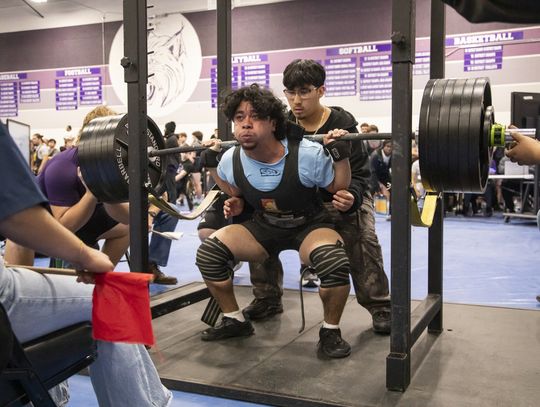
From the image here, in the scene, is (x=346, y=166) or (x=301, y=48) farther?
(x=301, y=48)

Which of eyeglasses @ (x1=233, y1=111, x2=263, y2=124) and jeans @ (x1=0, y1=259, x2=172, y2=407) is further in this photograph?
eyeglasses @ (x1=233, y1=111, x2=263, y2=124)

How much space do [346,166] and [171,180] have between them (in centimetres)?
266

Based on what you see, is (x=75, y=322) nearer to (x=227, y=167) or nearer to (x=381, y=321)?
(x=227, y=167)

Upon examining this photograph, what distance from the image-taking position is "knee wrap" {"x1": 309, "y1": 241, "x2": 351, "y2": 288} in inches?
88.1

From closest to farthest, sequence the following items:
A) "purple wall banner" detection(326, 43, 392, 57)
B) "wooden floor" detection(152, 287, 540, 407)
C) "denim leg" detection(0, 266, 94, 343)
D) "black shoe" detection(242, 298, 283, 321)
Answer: "denim leg" detection(0, 266, 94, 343)
"wooden floor" detection(152, 287, 540, 407)
"black shoe" detection(242, 298, 283, 321)
"purple wall banner" detection(326, 43, 392, 57)

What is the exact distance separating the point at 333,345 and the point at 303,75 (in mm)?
1220

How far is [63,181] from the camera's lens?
2.72 meters

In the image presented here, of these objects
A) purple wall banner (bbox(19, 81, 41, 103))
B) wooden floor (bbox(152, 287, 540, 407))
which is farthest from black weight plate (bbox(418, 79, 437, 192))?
purple wall banner (bbox(19, 81, 41, 103))

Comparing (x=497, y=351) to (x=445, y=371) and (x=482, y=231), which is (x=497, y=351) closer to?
(x=445, y=371)

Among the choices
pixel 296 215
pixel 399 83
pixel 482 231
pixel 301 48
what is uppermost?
pixel 301 48

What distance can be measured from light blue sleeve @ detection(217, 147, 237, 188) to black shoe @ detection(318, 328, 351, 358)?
30.9 inches

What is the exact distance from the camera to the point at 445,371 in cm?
208

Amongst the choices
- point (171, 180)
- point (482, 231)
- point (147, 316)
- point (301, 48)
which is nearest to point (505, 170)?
point (482, 231)

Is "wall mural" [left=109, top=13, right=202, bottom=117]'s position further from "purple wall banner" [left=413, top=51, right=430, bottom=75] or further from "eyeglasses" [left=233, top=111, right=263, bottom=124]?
"eyeglasses" [left=233, top=111, right=263, bottom=124]
